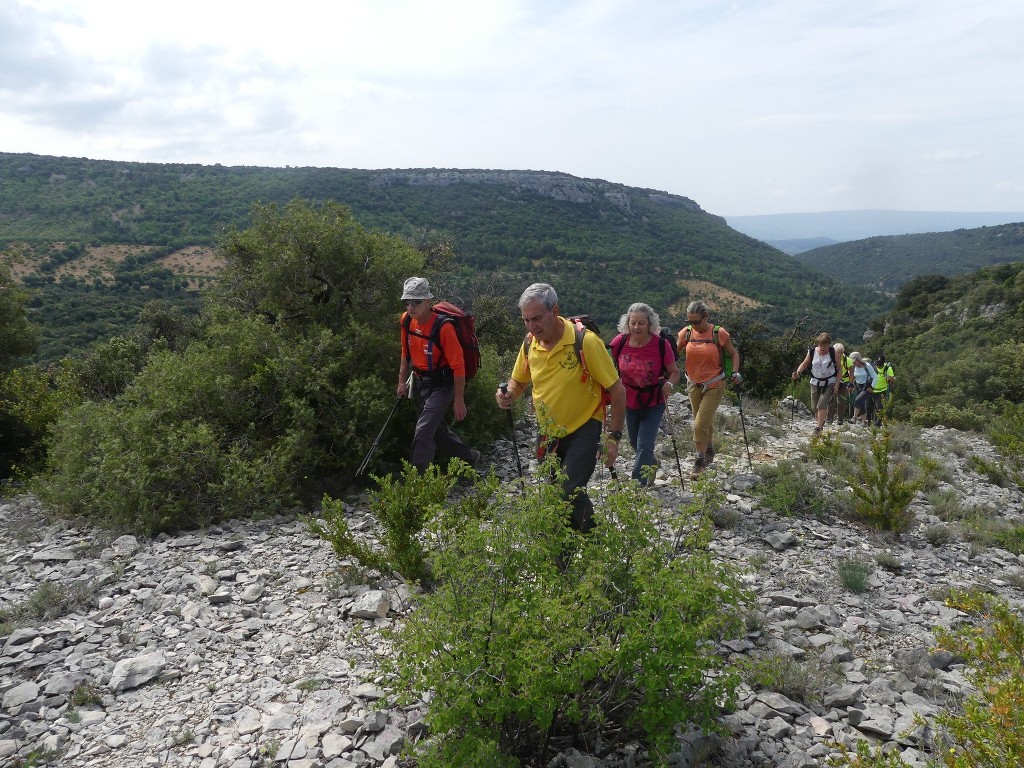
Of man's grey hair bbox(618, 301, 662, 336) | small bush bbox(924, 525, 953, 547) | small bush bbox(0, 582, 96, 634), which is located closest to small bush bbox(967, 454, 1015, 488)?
small bush bbox(924, 525, 953, 547)

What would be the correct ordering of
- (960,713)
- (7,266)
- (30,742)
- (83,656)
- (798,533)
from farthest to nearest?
(7,266) → (798,533) → (83,656) → (960,713) → (30,742)

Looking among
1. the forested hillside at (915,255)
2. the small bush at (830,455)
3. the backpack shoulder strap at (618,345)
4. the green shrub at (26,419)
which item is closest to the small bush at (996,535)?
the small bush at (830,455)

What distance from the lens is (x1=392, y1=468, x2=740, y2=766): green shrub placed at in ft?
6.95

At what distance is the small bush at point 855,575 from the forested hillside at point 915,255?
97.9 meters

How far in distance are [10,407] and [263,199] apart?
5646cm

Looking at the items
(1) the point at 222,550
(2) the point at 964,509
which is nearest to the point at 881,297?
(2) the point at 964,509

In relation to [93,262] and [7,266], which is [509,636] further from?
[93,262]

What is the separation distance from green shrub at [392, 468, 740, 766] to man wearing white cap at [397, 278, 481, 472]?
2837 millimetres

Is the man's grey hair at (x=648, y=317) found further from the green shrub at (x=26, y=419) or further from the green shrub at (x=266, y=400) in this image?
the green shrub at (x=26, y=419)

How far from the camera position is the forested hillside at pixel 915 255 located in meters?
91.2

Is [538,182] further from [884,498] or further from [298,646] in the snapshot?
[298,646]

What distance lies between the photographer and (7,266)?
10219mm

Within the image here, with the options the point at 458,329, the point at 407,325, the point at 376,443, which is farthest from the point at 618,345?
the point at 376,443

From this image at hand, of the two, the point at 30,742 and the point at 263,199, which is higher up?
the point at 263,199
